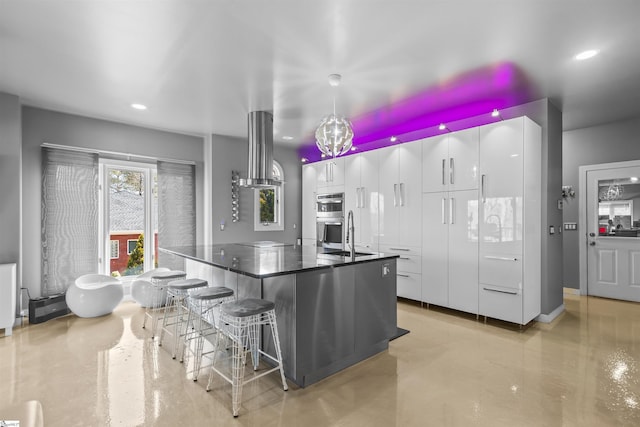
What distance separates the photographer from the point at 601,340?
3.33m

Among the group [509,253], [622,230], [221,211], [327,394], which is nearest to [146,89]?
[221,211]

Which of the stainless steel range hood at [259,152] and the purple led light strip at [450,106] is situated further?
the stainless steel range hood at [259,152]

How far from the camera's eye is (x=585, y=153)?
17.0 feet

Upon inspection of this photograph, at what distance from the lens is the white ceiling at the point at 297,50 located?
2273mm

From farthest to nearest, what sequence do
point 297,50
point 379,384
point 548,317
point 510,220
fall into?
point 548,317 < point 510,220 < point 297,50 < point 379,384

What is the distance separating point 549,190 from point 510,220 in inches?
31.8

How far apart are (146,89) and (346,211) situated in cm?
339

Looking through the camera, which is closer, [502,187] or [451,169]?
[502,187]

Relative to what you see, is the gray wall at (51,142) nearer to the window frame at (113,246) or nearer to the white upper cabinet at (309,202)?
the window frame at (113,246)

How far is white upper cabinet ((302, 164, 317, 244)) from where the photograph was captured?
249 inches

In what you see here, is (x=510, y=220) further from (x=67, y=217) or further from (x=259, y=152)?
(x=67, y=217)

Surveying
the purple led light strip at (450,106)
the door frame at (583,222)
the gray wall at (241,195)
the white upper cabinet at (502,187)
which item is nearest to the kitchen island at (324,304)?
the white upper cabinet at (502,187)

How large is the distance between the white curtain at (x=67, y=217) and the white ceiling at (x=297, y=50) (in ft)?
2.49

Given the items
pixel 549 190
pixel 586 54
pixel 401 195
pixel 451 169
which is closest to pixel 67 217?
pixel 401 195
